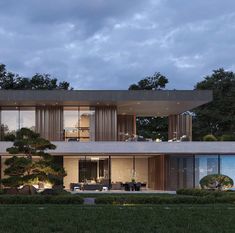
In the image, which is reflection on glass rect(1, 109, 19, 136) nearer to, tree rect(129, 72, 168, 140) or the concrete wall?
the concrete wall

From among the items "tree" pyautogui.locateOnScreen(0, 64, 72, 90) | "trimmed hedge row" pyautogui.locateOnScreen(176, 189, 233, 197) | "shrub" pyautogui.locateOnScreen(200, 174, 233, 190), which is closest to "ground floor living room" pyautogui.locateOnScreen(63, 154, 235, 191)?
"shrub" pyautogui.locateOnScreen(200, 174, 233, 190)

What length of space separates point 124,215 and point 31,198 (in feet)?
23.2

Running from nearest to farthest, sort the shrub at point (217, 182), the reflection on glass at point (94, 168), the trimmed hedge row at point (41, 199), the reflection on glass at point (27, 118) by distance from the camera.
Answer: the trimmed hedge row at point (41, 199), the shrub at point (217, 182), the reflection on glass at point (94, 168), the reflection on glass at point (27, 118)

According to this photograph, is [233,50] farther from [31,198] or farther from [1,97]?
[31,198]

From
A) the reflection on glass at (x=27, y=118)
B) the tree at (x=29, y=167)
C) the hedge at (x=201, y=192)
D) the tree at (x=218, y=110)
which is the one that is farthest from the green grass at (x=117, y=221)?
the tree at (x=218, y=110)

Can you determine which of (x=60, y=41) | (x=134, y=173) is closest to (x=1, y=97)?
(x=134, y=173)

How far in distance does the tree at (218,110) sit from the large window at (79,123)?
18.2m

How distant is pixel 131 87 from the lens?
6006 centimetres

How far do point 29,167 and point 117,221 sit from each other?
11387mm

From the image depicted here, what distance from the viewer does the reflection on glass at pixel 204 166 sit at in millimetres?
35844

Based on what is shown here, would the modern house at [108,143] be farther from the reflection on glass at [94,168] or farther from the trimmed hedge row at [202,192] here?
the trimmed hedge row at [202,192]

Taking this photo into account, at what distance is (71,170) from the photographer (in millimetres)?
37219

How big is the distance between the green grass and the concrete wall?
824 inches

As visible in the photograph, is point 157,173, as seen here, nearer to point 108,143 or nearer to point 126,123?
point 108,143
